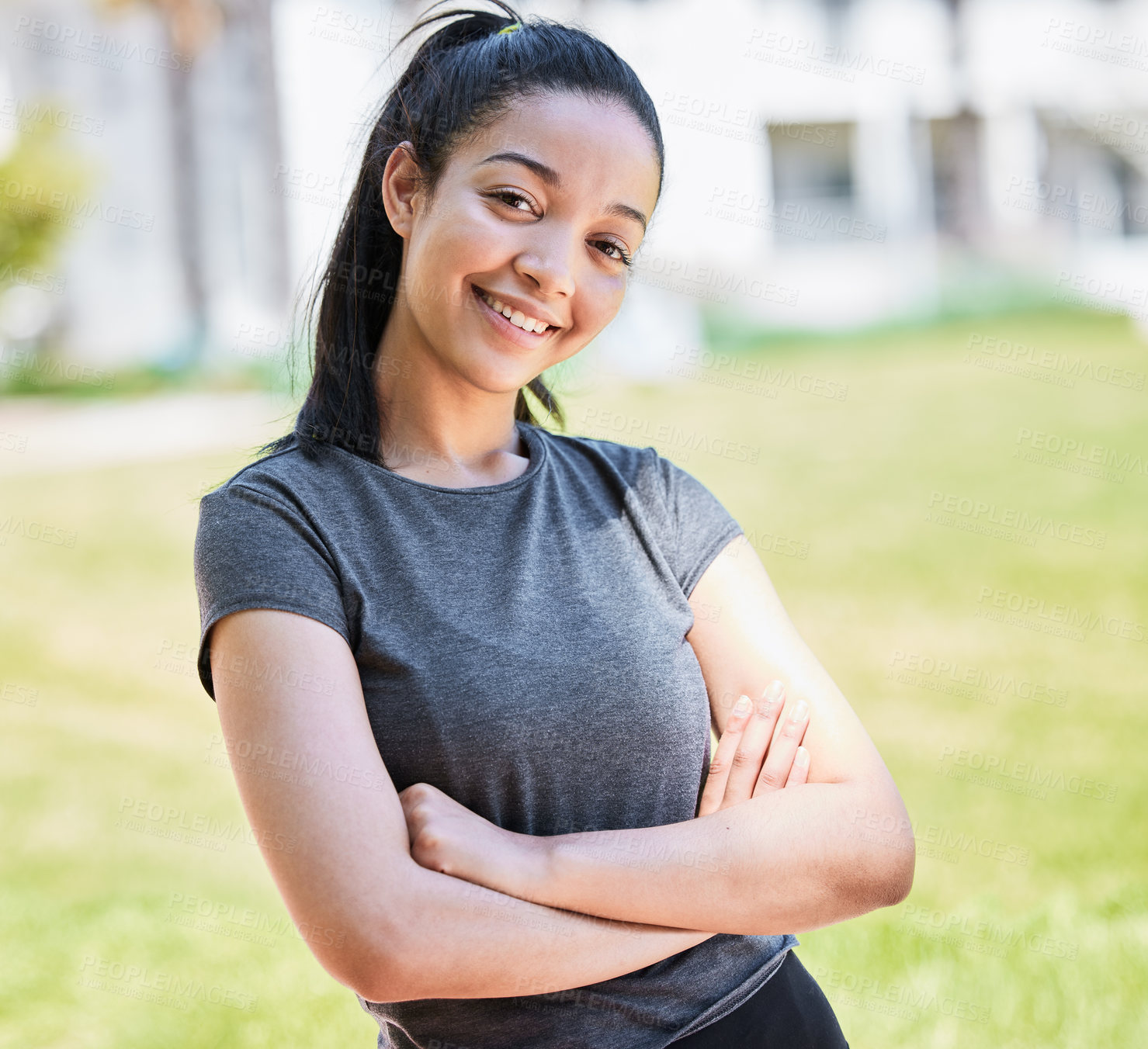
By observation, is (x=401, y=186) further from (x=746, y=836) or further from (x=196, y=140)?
(x=196, y=140)

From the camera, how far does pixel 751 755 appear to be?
173 centimetres

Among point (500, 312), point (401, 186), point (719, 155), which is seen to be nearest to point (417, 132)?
point (401, 186)

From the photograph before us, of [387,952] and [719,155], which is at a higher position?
[719,155]

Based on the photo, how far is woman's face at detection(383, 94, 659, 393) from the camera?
1660mm

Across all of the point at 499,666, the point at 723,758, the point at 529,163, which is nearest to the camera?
the point at 499,666

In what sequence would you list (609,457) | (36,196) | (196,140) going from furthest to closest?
(196,140) < (36,196) < (609,457)

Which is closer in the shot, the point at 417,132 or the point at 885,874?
the point at 885,874

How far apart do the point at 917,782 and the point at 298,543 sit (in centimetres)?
434

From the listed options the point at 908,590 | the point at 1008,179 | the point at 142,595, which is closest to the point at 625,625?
the point at 908,590

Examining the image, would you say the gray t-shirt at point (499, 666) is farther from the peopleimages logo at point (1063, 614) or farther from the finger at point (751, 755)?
the peopleimages logo at point (1063, 614)

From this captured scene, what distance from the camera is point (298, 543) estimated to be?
1503 mm

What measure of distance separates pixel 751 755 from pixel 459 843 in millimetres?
488

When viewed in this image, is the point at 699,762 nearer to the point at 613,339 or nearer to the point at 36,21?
the point at 613,339

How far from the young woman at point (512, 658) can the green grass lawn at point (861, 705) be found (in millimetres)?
779
